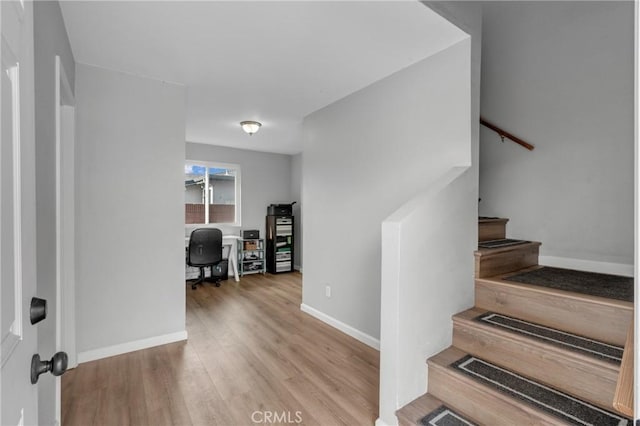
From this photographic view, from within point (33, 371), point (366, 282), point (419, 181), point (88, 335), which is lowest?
point (88, 335)

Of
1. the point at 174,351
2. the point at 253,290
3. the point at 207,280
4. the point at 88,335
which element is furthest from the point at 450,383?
the point at 207,280

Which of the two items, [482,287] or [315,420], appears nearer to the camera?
[315,420]

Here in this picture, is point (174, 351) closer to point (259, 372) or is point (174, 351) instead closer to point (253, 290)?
point (259, 372)

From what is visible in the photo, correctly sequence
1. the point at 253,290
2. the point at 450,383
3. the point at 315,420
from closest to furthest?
1. the point at 450,383
2. the point at 315,420
3. the point at 253,290

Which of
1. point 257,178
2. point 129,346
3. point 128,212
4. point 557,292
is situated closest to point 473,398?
point 557,292

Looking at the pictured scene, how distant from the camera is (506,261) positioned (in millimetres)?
2285

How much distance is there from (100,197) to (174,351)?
4.53ft

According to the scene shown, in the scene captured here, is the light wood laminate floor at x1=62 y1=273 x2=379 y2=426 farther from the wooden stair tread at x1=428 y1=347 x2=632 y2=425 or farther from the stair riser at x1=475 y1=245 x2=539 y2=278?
the stair riser at x1=475 y1=245 x2=539 y2=278

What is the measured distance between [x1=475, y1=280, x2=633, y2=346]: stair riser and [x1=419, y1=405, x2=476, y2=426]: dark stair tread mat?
70cm

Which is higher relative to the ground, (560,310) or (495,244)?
(495,244)

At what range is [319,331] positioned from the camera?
3.09 m

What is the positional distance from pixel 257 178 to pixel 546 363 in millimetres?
5292

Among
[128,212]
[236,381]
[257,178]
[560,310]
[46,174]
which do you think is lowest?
[236,381]

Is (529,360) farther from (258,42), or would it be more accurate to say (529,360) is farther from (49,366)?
(258,42)
